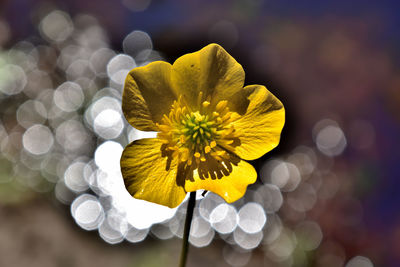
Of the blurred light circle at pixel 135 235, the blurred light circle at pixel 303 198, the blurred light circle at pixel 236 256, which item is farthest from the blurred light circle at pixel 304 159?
the blurred light circle at pixel 135 235

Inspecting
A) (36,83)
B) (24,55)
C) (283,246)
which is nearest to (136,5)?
(24,55)

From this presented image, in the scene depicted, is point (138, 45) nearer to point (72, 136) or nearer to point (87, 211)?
point (72, 136)

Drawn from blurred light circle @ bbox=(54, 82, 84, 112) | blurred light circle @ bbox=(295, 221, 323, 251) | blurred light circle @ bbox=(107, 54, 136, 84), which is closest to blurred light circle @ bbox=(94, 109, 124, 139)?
blurred light circle @ bbox=(54, 82, 84, 112)

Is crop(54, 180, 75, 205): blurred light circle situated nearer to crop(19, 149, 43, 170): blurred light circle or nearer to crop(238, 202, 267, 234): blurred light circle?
crop(19, 149, 43, 170): blurred light circle

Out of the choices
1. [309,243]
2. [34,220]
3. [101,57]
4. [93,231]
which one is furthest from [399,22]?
[34,220]

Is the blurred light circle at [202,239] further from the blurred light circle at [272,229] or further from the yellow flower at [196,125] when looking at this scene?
the yellow flower at [196,125]

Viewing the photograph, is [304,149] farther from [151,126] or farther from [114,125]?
[151,126]

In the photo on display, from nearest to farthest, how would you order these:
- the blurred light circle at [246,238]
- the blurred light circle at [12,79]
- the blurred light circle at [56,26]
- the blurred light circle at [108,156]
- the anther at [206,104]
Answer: the anther at [206,104] < the blurred light circle at [246,238] < the blurred light circle at [108,156] < the blurred light circle at [12,79] < the blurred light circle at [56,26]
